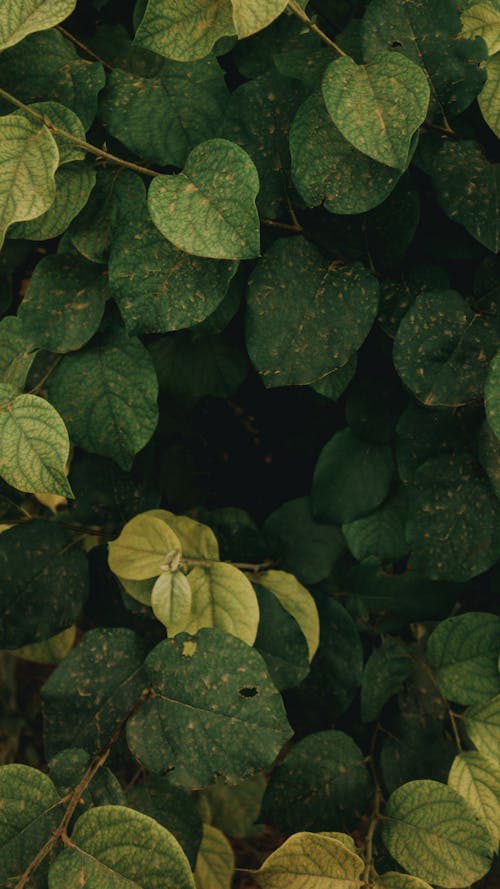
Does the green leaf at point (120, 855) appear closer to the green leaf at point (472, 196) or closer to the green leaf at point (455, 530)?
the green leaf at point (455, 530)

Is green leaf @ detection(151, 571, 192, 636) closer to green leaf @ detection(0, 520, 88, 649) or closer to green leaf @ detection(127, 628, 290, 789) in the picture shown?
green leaf @ detection(127, 628, 290, 789)

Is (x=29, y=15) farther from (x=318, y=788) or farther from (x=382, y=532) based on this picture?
(x=318, y=788)

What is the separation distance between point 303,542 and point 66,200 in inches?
23.5

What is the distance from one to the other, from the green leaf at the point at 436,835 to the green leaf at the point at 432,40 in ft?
2.66

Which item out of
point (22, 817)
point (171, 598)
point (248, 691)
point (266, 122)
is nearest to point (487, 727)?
point (248, 691)

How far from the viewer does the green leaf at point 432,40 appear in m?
0.87

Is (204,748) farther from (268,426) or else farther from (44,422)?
(268,426)

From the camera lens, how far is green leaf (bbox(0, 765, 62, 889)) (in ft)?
2.78

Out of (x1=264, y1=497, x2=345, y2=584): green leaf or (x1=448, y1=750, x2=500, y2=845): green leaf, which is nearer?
(x1=448, y1=750, x2=500, y2=845): green leaf

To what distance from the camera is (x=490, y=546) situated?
0.99 m

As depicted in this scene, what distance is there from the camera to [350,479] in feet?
3.74

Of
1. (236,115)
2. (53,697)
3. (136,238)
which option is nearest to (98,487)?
(53,697)

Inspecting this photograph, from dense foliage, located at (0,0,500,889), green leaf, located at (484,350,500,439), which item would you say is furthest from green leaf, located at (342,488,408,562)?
green leaf, located at (484,350,500,439)

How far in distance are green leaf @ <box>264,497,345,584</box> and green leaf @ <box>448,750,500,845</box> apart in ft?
1.05
